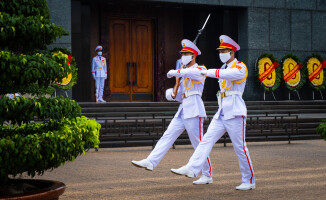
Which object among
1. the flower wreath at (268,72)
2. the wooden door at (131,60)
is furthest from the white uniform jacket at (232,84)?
the wooden door at (131,60)

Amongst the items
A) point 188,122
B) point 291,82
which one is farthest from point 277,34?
point 188,122

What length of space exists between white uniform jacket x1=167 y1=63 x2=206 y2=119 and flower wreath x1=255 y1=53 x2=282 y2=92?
16565 mm

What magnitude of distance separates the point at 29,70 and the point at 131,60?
20736 mm

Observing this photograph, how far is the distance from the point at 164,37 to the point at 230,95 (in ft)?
61.3

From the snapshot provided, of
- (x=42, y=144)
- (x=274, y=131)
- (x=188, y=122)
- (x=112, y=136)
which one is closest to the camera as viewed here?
(x=42, y=144)

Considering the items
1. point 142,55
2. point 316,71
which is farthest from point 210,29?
point 316,71

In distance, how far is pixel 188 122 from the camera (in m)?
8.43

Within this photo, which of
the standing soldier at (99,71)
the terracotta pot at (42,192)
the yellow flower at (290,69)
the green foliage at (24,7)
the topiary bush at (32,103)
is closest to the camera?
the terracotta pot at (42,192)

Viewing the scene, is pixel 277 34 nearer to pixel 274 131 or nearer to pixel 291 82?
pixel 291 82

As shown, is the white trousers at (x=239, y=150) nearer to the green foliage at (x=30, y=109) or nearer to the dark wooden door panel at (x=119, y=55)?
the green foliage at (x=30, y=109)

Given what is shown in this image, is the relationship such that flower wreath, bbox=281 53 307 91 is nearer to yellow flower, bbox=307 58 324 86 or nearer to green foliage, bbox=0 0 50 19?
yellow flower, bbox=307 58 324 86

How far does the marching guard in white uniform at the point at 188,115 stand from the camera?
8.15m

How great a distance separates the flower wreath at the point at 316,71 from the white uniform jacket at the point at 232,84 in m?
18.9

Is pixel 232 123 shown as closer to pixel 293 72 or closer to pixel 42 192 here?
pixel 42 192
